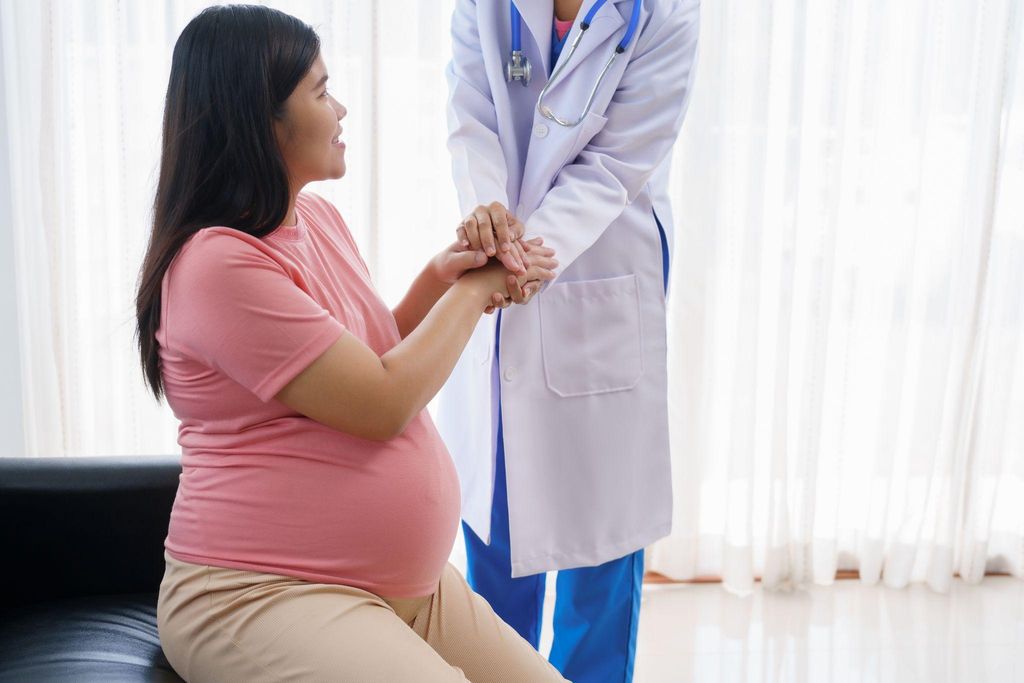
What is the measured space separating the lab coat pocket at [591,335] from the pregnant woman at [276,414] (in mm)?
391

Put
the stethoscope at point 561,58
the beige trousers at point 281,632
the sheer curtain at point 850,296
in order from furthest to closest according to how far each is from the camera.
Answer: the sheer curtain at point 850,296 < the stethoscope at point 561,58 < the beige trousers at point 281,632

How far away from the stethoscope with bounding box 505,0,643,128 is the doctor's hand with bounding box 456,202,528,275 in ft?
0.72

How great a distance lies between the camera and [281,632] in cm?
104

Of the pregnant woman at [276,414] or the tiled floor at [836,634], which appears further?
the tiled floor at [836,634]

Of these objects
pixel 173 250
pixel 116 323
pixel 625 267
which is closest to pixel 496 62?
pixel 625 267

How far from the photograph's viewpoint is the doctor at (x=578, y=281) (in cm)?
157

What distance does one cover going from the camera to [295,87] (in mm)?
1174

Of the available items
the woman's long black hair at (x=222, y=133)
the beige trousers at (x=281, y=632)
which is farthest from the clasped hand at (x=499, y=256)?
the beige trousers at (x=281, y=632)

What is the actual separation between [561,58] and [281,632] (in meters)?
0.97

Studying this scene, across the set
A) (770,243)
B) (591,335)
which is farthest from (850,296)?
(591,335)

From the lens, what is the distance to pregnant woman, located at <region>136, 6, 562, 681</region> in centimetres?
106

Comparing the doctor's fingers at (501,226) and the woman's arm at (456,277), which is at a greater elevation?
the doctor's fingers at (501,226)

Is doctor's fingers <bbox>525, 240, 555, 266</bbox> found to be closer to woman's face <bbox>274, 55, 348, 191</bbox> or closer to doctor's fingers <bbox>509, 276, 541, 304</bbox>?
doctor's fingers <bbox>509, 276, 541, 304</bbox>

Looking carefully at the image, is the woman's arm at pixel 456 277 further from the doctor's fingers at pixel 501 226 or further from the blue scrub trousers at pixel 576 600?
the blue scrub trousers at pixel 576 600
